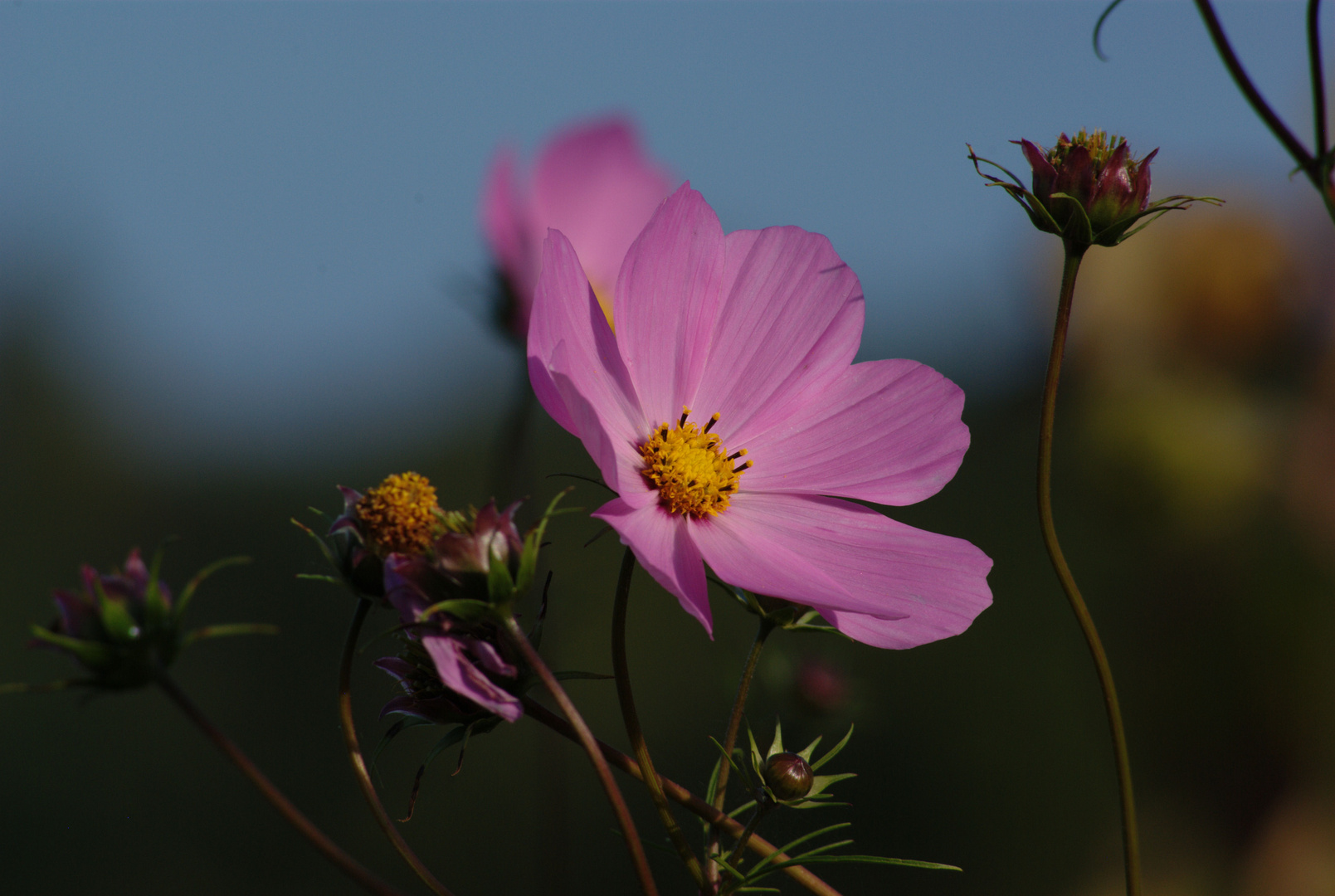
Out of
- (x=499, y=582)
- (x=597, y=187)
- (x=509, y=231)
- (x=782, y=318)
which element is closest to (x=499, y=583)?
(x=499, y=582)

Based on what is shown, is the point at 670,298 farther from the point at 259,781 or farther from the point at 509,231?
the point at 509,231

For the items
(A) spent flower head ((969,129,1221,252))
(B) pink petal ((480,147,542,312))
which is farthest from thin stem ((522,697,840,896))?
(B) pink petal ((480,147,542,312))

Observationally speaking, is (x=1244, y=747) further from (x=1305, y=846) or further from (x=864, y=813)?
(x=864, y=813)

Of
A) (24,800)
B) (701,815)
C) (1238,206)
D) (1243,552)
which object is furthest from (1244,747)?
(24,800)

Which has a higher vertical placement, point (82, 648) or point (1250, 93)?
point (1250, 93)

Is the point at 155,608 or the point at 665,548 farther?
the point at 665,548
